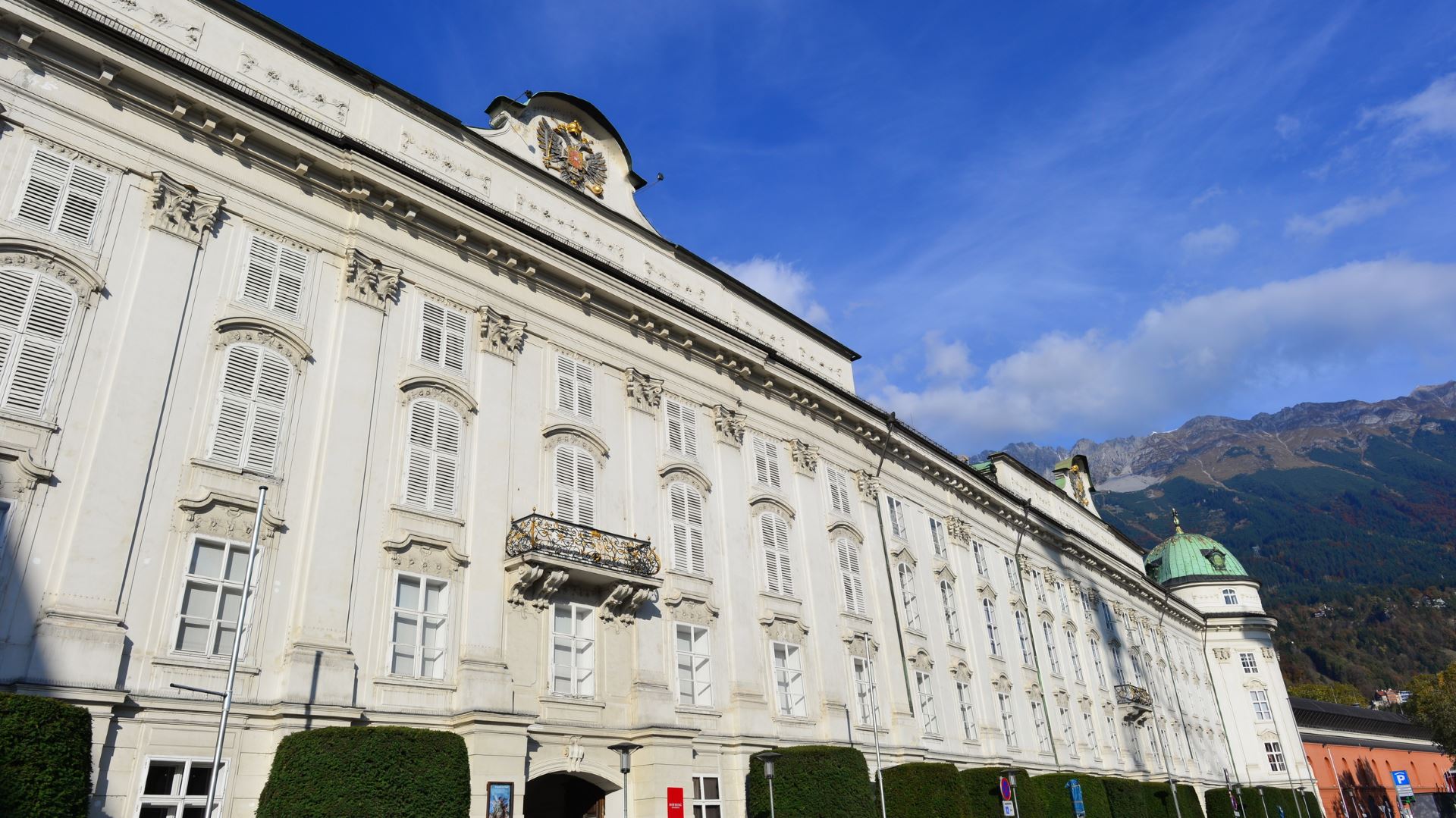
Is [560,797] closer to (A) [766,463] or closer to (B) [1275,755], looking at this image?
(A) [766,463]

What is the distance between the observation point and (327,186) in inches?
960

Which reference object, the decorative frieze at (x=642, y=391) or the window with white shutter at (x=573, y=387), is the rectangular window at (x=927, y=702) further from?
the window with white shutter at (x=573, y=387)

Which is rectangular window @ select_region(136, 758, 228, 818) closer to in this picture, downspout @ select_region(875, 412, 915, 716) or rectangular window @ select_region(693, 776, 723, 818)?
rectangular window @ select_region(693, 776, 723, 818)

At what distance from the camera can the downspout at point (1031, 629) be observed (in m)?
→ 46.8

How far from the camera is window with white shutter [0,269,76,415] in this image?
17703mm

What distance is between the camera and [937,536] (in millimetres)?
44656

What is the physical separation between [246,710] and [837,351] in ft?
98.8

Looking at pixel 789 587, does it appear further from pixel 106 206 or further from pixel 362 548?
pixel 106 206

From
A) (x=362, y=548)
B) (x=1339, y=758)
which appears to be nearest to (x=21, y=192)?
(x=362, y=548)

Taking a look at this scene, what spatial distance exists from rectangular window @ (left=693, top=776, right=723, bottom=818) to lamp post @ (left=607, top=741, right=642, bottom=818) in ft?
8.16

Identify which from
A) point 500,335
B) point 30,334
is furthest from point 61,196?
point 500,335

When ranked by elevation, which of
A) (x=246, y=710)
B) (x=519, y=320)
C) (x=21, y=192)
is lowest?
(x=246, y=710)

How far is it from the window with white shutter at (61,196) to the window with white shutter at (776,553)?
21341 millimetres

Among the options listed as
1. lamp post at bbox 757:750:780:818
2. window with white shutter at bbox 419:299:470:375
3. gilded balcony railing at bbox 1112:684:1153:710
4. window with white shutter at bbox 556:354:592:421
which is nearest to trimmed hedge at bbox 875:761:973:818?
lamp post at bbox 757:750:780:818
